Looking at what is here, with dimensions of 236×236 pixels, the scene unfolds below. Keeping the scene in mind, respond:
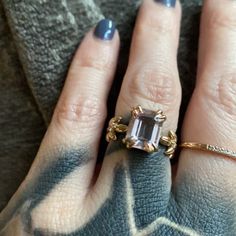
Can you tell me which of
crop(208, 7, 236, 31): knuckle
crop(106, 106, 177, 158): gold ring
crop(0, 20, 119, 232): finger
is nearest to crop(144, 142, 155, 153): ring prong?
crop(106, 106, 177, 158): gold ring

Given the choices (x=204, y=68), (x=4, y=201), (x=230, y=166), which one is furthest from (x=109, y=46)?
(x=4, y=201)

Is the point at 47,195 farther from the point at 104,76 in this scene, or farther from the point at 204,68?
the point at 204,68

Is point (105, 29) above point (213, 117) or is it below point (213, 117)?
above

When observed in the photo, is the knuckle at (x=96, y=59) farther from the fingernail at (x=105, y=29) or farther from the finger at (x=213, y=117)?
the finger at (x=213, y=117)

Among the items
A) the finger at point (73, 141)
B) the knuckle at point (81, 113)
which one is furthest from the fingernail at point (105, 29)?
the knuckle at point (81, 113)

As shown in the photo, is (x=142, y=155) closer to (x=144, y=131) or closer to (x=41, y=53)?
(x=144, y=131)

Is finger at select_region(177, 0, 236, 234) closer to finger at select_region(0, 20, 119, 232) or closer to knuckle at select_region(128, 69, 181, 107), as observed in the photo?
knuckle at select_region(128, 69, 181, 107)

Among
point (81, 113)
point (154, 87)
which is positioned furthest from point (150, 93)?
point (81, 113)

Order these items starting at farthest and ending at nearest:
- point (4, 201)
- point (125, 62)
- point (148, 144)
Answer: point (4, 201), point (125, 62), point (148, 144)
